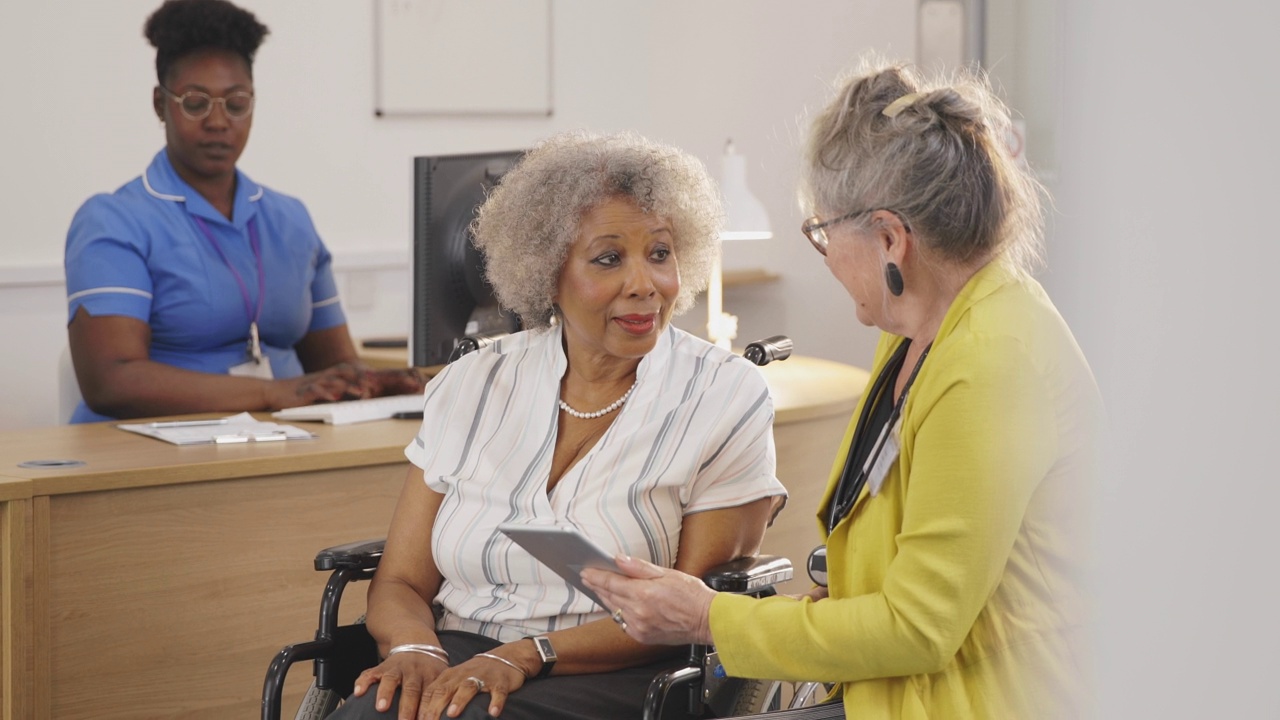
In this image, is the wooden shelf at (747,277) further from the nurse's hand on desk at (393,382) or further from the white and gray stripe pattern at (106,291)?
the white and gray stripe pattern at (106,291)

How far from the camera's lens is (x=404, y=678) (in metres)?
1.55

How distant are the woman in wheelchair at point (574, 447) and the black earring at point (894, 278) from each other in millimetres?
486

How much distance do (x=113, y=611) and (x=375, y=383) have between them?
2.83 feet

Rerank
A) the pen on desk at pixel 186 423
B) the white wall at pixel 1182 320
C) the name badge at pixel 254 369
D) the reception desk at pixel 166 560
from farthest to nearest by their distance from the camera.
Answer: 1. the name badge at pixel 254 369
2. the pen on desk at pixel 186 423
3. the reception desk at pixel 166 560
4. the white wall at pixel 1182 320

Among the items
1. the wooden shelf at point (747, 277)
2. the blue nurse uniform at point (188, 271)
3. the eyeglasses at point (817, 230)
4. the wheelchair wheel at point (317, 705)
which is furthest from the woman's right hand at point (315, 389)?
the wooden shelf at point (747, 277)

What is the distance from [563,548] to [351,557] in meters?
0.57

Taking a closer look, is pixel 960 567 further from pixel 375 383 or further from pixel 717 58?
pixel 717 58

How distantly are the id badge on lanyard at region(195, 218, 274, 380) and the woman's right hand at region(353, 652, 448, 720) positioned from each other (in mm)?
1526

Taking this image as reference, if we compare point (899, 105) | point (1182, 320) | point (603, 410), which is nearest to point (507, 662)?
point (603, 410)

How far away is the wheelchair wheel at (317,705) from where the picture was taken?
1.71 meters

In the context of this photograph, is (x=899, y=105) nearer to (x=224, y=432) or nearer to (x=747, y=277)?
(x=224, y=432)

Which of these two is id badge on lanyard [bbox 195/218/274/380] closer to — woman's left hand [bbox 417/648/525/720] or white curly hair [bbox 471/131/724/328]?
white curly hair [bbox 471/131/724/328]

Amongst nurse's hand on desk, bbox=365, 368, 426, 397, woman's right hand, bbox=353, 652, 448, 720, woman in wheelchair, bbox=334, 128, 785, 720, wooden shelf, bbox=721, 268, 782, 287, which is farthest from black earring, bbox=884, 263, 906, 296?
wooden shelf, bbox=721, 268, 782, 287

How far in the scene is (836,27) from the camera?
5594mm
